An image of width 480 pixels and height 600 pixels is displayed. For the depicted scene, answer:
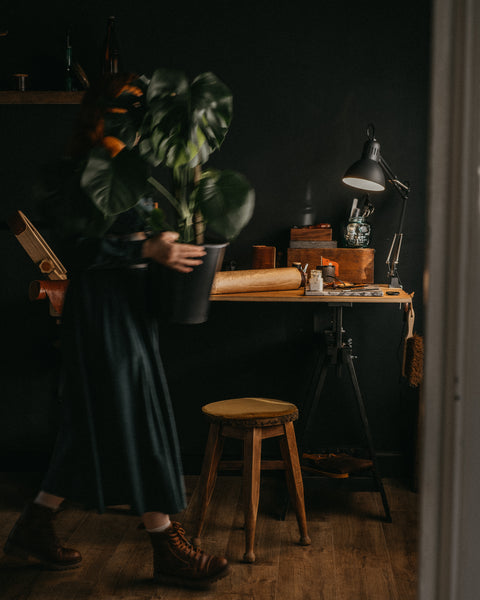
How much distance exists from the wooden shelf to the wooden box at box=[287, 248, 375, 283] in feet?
4.24

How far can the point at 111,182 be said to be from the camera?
1782mm

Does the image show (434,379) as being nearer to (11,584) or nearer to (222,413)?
(222,413)

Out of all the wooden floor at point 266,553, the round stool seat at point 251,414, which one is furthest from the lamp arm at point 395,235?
the wooden floor at point 266,553

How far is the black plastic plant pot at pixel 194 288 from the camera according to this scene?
194cm

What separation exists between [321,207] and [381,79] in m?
0.69

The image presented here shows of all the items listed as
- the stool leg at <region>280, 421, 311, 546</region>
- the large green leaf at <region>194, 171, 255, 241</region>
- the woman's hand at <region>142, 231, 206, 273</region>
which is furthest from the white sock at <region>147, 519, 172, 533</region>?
the large green leaf at <region>194, 171, 255, 241</region>

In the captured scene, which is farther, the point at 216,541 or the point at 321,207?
the point at 321,207

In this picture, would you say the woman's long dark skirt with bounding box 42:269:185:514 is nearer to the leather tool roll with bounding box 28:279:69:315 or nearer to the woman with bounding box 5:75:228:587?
the woman with bounding box 5:75:228:587

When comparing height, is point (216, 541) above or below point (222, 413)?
below

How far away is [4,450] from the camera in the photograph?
3.38 metres

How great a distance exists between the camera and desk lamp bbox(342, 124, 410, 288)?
113 inches

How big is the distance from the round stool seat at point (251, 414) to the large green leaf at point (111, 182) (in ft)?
3.35

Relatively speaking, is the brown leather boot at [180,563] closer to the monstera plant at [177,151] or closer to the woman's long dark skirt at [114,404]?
the woman's long dark skirt at [114,404]

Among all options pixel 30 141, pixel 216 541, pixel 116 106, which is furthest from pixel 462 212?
pixel 30 141
